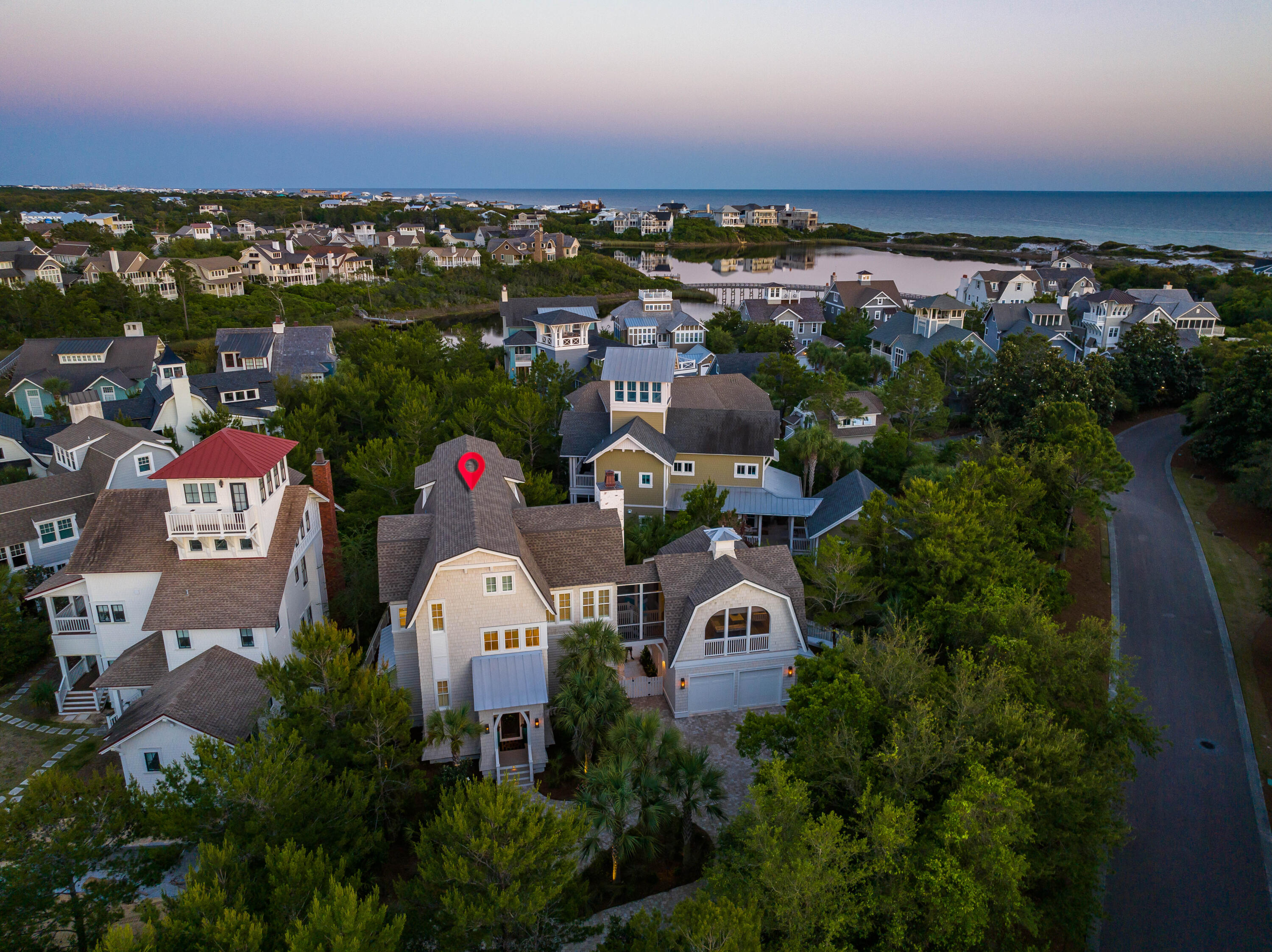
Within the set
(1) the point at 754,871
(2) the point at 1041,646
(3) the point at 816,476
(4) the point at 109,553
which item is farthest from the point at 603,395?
(1) the point at 754,871

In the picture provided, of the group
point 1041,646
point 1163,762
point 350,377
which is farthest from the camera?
point 350,377

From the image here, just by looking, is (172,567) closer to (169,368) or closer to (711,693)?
(711,693)

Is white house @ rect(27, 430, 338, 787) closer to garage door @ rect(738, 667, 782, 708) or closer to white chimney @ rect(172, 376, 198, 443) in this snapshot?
garage door @ rect(738, 667, 782, 708)

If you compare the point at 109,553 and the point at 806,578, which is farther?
the point at 806,578

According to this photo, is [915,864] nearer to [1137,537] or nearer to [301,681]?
[301,681]

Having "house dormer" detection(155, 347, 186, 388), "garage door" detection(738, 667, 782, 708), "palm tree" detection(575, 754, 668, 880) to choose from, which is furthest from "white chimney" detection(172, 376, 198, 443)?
"palm tree" detection(575, 754, 668, 880)

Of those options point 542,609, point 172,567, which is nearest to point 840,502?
point 542,609

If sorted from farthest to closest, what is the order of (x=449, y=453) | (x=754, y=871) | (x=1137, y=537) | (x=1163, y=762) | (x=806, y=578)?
(x=1137, y=537), (x=449, y=453), (x=806, y=578), (x=1163, y=762), (x=754, y=871)

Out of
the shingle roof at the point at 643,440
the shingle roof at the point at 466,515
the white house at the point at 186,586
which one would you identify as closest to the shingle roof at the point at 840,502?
the shingle roof at the point at 643,440
